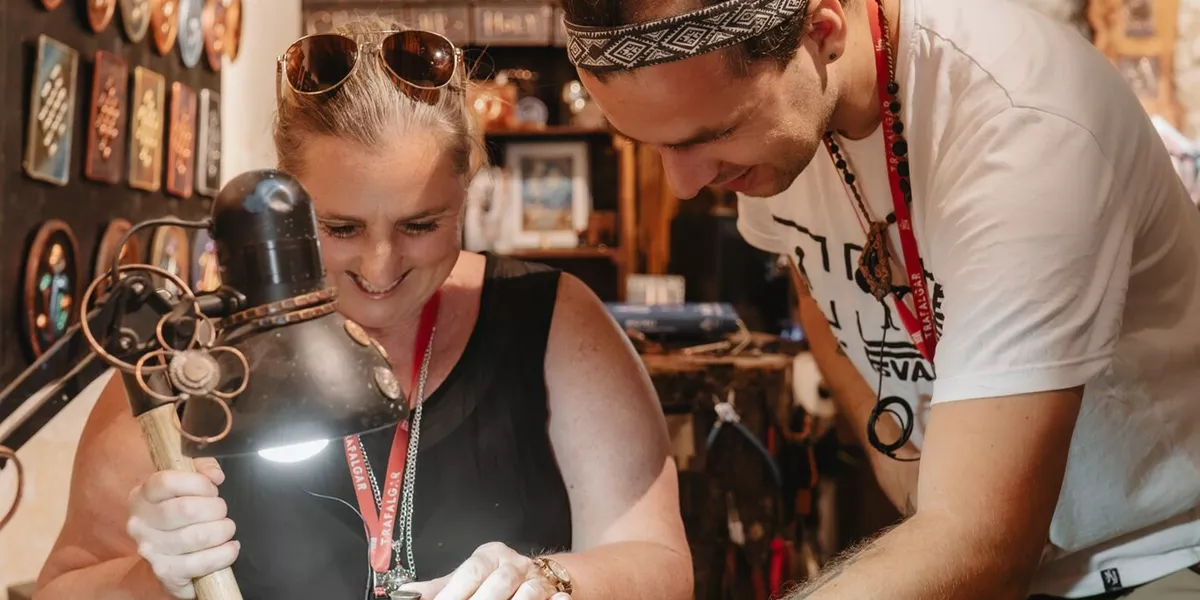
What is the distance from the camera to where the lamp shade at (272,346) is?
64 cm

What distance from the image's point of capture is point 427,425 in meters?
1.28

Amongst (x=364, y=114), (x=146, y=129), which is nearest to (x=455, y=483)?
(x=364, y=114)

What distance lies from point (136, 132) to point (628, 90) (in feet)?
3.92

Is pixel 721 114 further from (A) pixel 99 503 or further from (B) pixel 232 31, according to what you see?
(B) pixel 232 31

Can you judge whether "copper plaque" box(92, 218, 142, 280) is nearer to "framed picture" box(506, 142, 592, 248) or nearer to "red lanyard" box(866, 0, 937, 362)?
"red lanyard" box(866, 0, 937, 362)

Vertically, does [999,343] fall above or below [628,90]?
below

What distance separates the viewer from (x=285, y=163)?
3.99 ft

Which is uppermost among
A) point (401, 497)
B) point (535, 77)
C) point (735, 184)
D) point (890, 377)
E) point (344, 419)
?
point (535, 77)

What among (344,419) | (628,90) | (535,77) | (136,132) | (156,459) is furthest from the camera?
(535,77)

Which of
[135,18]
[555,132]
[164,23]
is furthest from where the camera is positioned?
[555,132]

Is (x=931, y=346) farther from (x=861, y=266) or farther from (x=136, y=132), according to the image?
(x=136, y=132)

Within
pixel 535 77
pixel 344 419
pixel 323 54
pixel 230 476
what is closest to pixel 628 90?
pixel 323 54

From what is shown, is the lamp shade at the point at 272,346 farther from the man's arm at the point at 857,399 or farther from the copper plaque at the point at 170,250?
the copper plaque at the point at 170,250

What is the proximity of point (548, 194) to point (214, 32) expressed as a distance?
214 centimetres
